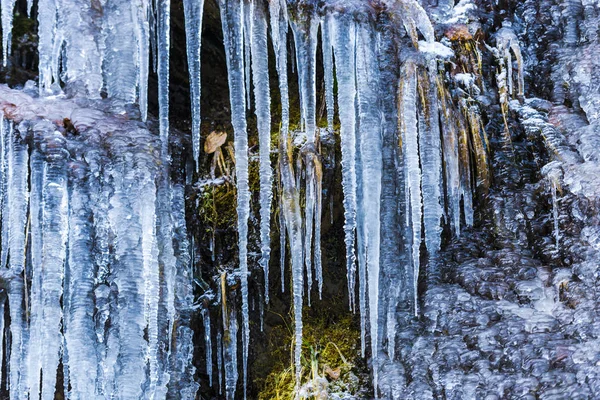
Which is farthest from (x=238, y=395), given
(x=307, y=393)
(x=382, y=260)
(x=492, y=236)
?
(x=492, y=236)

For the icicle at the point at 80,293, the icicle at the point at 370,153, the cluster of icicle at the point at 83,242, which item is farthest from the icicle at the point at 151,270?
the icicle at the point at 370,153

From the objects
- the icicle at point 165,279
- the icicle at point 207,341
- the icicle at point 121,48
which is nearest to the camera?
the icicle at point 121,48

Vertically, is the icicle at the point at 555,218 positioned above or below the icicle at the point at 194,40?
below

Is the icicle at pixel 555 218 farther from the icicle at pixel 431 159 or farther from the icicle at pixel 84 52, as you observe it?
the icicle at pixel 84 52

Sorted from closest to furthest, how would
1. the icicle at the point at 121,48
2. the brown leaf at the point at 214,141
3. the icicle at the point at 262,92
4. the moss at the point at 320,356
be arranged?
the icicle at the point at 262,92 < the icicle at the point at 121,48 < the moss at the point at 320,356 < the brown leaf at the point at 214,141

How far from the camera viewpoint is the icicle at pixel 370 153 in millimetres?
3752

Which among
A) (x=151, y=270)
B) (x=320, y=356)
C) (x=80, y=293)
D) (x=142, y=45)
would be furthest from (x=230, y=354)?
(x=142, y=45)

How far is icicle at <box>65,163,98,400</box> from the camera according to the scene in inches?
150

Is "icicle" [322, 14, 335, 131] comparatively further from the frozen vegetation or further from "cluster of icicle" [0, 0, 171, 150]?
"cluster of icicle" [0, 0, 171, 150]

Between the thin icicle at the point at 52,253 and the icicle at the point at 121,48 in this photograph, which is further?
the icicle at the point at 121,48

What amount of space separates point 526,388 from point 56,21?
116 inches

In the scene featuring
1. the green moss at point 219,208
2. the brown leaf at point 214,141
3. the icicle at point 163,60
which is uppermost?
the icicle at point 163,60

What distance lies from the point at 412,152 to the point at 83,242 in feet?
5.53

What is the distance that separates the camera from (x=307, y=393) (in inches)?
168
